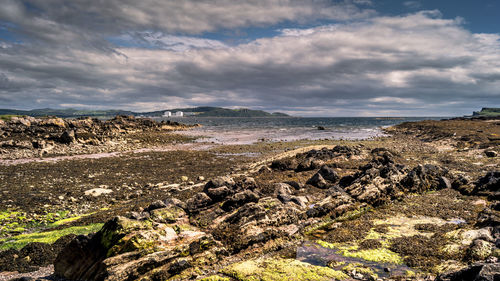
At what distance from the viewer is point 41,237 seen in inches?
518

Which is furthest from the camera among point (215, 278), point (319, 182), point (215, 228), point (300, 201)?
point (319, 182)

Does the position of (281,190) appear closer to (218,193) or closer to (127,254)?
(218,193)

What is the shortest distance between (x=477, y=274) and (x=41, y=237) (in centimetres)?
1829

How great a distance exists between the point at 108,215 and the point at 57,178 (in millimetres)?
14869

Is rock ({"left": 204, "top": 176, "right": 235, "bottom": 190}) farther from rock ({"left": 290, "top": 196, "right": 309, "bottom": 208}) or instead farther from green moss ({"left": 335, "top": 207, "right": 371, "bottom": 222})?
green moss ({"left": 335, "top": 207, "right": 371, "bottom": 222})

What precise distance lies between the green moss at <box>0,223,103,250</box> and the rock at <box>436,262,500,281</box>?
1633 centimetres

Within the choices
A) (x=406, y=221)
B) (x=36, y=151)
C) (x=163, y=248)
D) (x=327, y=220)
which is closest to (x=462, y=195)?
(x=406, y=221)

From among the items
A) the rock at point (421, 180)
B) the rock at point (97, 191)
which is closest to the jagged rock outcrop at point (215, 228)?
the rock at point (421, 180)

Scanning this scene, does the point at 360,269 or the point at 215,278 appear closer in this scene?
the point at 215,278

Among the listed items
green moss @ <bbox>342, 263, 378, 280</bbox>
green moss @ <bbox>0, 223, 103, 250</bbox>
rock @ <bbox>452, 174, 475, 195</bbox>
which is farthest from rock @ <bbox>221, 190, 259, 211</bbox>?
rock @ <bbox>452, 174, 475, 195</bbox>

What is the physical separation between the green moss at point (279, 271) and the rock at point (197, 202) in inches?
186

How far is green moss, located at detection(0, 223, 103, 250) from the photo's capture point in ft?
40.7

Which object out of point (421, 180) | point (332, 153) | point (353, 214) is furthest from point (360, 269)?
point (332, 153)

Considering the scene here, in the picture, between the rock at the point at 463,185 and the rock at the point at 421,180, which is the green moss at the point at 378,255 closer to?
the rock at the point at 421,180
